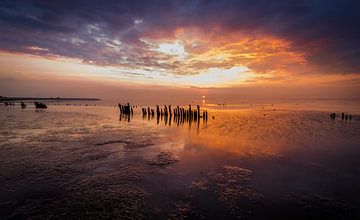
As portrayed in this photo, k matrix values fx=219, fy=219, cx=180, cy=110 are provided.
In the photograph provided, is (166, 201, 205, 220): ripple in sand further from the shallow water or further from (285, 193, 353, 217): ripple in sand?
(285, 193, 353, 217): ripple in sand

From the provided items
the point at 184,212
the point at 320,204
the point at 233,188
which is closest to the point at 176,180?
the point at 233,188

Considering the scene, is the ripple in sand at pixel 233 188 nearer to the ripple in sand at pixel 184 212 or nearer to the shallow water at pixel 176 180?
the shallow water at pixel 176 180

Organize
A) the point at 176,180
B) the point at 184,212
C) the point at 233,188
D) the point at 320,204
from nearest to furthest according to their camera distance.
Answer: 1. the point at 184,212
2. the point at 320,204
3. the point at 233,188
4. the point at 176,180

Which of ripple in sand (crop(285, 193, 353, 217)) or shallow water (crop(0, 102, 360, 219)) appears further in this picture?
ripple in sand (crop(285, 193, 353, 217))

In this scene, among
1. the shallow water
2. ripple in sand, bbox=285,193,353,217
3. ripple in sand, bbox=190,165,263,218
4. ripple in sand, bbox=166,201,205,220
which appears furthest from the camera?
ripple in sand, bbox=190,165,263,218

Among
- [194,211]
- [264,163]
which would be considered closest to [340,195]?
[264,163]

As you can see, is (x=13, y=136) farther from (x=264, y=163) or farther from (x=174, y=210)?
(x=264, y=163)

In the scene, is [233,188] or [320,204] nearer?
[320,204]

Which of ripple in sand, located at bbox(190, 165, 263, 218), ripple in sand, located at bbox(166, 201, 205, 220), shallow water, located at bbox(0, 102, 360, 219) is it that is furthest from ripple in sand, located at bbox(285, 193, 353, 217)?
ripple in sand, located at bbox(166, 201, 205, 220)

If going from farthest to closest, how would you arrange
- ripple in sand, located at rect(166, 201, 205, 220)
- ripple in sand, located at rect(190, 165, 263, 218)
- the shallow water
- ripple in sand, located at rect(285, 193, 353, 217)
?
ripple in sand, located at rect(190, 165, 263, 218) → ripple in sand, located at rect(285, 193, 353, 217) → the shallow water → ripple in sand, located at rect(166, 201, 205, 220)

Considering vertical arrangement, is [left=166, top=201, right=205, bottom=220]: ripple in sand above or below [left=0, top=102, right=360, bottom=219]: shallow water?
below

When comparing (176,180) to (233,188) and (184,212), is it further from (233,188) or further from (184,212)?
(184,212)

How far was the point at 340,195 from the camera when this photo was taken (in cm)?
1045

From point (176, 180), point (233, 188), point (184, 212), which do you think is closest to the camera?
point (184, 212)
